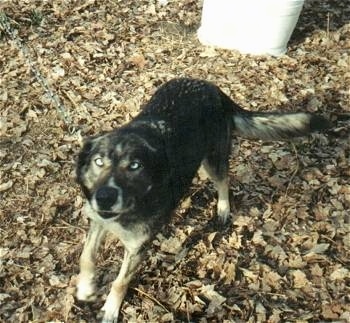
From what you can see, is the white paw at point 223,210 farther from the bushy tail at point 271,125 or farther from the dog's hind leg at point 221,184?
the bushy tail at point 271,125

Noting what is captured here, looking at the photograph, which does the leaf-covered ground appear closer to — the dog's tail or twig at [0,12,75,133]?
twig at [0,12,75,133]

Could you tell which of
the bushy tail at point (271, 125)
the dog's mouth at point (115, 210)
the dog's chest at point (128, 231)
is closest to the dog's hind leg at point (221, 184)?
the bushy tail at point (271, 125)

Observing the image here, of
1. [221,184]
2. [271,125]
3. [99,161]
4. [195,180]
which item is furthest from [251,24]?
[99,161]

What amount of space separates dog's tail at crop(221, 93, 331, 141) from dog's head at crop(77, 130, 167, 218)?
142 cm

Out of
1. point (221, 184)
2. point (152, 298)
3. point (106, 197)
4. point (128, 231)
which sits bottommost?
point (152, 298)

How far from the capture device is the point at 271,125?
5086mm

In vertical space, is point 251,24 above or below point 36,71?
above

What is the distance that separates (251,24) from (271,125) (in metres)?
3.24

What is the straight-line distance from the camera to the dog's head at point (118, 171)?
3617mm

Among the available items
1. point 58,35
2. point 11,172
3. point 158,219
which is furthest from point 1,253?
point 58,35

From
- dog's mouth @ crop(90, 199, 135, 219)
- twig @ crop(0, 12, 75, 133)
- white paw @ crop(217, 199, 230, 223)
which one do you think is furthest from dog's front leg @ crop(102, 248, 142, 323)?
twig @ crop(0, 12, 75, 133)

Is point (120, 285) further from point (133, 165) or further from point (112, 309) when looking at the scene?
point (133, 165)

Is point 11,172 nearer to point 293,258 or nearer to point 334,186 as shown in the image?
point 293,258

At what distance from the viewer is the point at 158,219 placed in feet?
14.0
